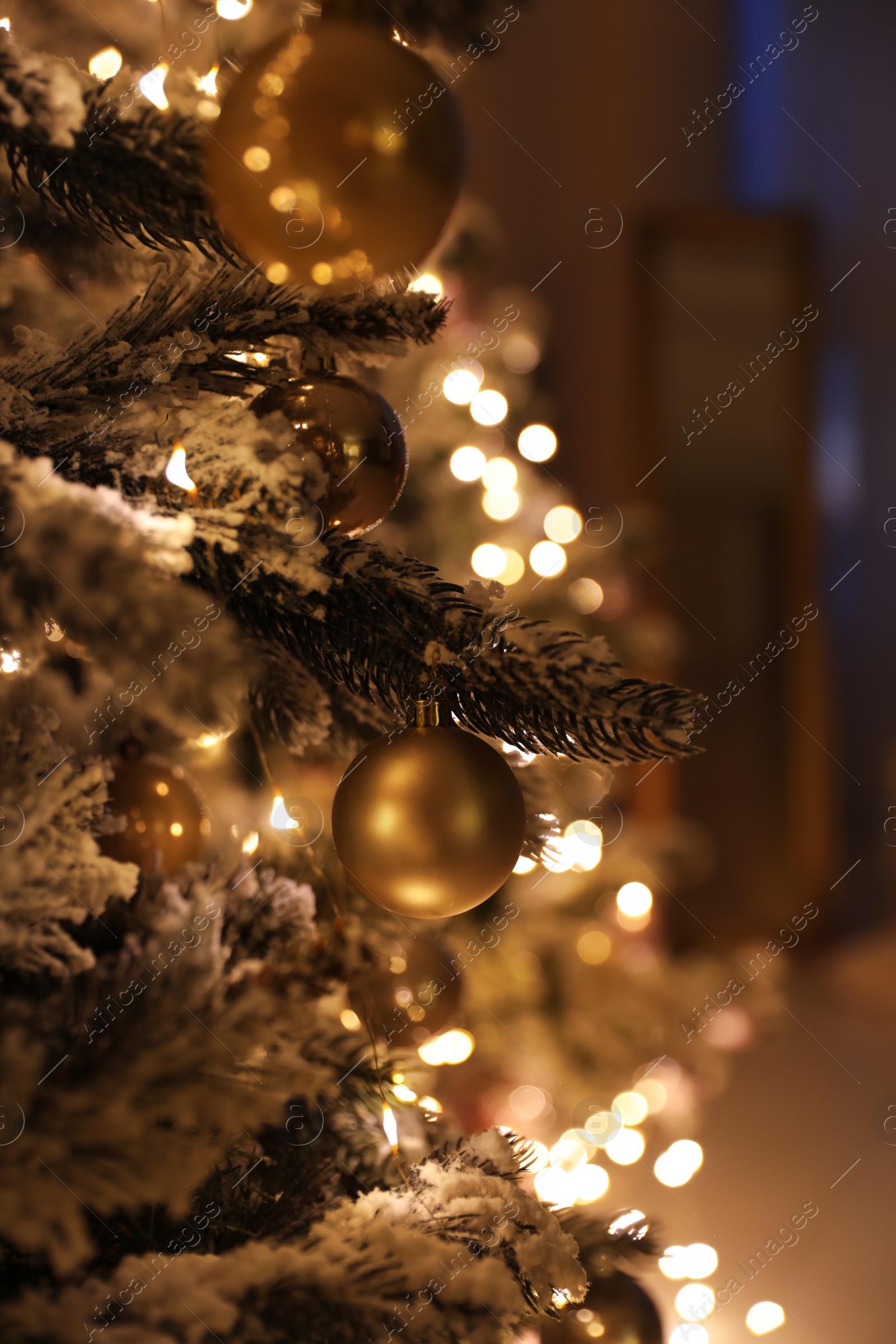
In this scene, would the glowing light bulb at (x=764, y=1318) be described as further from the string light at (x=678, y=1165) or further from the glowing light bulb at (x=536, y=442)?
the glowing light bulb at (x=536, y=442)

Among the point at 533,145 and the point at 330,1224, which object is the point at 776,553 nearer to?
the point at 533,145

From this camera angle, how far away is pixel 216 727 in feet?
1.46

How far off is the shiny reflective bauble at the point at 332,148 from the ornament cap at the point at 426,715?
23cm

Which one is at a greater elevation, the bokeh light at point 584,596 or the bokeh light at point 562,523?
the bokeh light at point 562,523

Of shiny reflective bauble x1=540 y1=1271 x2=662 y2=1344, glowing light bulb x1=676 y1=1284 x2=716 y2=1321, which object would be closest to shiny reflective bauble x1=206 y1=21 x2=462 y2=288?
shiny reflective bauble x1=540 y1=1271 x2=662 y2=1344

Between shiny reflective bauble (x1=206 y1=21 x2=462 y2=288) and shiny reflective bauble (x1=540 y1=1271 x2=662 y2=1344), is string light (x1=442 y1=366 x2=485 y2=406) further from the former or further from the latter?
shiny reflective bauble (x1=540 y1=1271 x2=662 y2=1344)

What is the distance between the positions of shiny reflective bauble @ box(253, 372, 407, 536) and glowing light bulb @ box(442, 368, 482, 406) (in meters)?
0.72

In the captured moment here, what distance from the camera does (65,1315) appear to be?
0.36 meters

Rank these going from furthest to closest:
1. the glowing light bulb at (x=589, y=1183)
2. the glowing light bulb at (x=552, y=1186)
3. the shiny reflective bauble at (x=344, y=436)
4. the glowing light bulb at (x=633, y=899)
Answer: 1. the glowing light bulb at (x=633, y=899)
2. the glowing light bulb at (x=589, y=1183)
3. the glowing light bulb at (x=552, y=1186)
4. the shiny reflective bauble at (x=344, y=436)

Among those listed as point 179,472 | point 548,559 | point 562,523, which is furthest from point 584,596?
point 179,472

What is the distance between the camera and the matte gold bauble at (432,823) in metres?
0.41

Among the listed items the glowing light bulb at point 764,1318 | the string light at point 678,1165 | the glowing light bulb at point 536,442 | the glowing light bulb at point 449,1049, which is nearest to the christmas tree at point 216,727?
the glowing light bulb at point 449,1049

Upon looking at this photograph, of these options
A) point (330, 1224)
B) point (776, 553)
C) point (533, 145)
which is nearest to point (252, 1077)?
point (330, 1224)

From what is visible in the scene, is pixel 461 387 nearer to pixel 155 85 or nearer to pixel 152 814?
pixel 155 85
